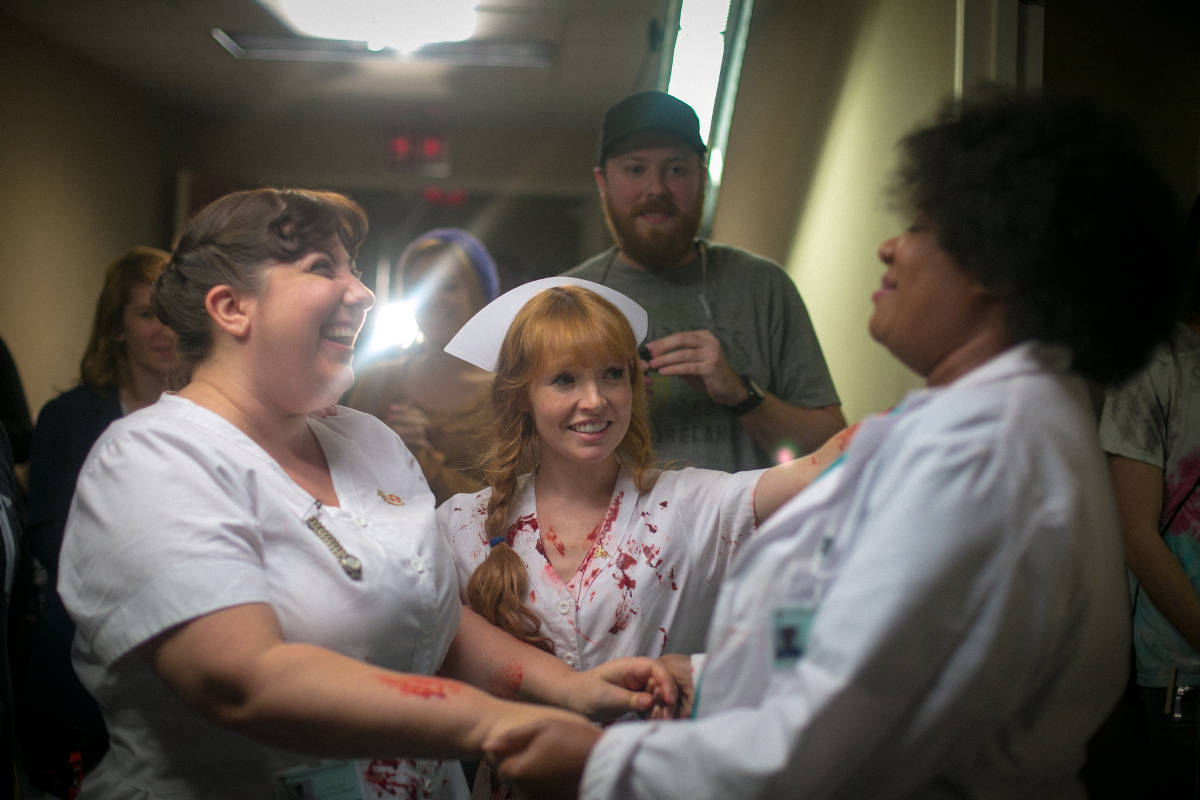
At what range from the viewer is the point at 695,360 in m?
1.85

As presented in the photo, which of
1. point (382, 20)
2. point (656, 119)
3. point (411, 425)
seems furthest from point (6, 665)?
point (382, 20)

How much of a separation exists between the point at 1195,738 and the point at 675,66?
2.32 metres

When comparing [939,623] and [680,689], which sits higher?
[939,623]

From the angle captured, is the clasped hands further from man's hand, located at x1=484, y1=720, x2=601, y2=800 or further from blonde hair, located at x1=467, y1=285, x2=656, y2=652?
blonde hair, located at x1=467, y1=285, x2=656, y2=652

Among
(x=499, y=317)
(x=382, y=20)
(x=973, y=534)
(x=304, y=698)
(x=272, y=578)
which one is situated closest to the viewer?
(x=973, y=534)

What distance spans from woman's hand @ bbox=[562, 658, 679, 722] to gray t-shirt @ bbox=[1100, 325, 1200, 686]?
87cm

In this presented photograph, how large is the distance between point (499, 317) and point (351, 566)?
64 centimetres

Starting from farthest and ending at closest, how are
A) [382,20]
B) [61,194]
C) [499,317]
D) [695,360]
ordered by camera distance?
[61,194] < [382,20] < [695,360] < [499,317]

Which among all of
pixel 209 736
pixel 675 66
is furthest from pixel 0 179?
pixel 209 736

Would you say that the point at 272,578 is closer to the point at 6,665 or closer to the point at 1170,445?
the point at 6,665

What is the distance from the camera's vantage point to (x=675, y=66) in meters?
3.02

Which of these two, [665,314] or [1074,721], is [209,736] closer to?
[1074,721]

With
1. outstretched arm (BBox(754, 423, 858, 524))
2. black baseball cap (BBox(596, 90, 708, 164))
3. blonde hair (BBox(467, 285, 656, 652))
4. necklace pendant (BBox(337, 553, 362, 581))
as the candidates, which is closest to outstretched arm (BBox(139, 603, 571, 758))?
necklace pendant (BBox(337, 553, 362, 581))

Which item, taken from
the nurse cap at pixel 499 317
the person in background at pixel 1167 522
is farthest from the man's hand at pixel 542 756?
the person in background at pixel 1167 522
